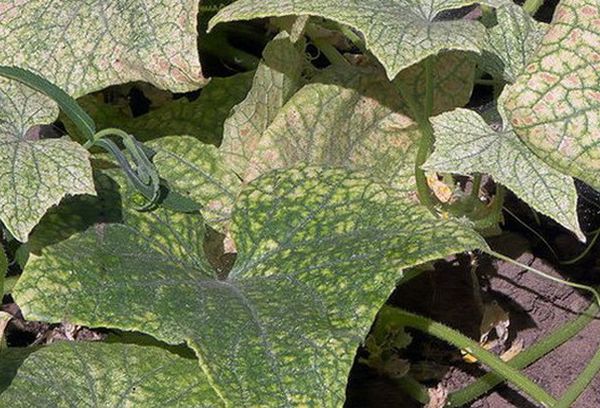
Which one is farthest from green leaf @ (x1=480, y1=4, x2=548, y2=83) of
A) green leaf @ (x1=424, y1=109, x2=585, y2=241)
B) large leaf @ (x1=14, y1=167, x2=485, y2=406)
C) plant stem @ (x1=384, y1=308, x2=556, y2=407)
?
plant stem @ (x1=384, y1=308, x2=556, y2=407)

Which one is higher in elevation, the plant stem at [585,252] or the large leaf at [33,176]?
the large leaf at [33,176]

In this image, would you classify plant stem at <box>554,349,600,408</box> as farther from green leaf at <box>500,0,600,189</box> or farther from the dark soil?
green leaf at <box>500,0,600,189</box>

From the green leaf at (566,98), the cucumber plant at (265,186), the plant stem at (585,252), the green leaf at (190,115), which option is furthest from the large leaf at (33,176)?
the plant stem at (585,252)

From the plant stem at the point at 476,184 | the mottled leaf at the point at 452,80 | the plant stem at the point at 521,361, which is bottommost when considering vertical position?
the plant stem at the point at 521,361

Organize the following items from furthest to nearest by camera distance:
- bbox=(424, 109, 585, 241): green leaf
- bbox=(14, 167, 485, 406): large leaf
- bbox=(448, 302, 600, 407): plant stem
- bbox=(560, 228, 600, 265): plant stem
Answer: bbox=(560, 228, 600, 265): plant stem, bbox=(448, 302, 600, 407): plant stem, bbox=(424, 109, 585, 241): green leaf, bbox=(14, 167, 485, 406): large leaf

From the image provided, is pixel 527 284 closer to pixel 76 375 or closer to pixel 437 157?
pixel 437 157

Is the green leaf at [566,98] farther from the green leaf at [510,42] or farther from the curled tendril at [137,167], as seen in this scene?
the curled tendril at [137,167]

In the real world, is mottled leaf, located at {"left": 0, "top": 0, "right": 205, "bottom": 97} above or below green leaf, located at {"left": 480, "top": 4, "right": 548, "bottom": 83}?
above

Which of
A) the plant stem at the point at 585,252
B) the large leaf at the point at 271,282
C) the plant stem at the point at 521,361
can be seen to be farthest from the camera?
the plant stem at the point at 585,252
